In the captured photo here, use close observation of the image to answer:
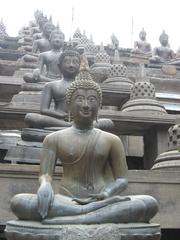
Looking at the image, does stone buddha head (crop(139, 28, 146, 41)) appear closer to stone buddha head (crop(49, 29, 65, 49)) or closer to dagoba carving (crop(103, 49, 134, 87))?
dagoba carving (crop(103, 49, 134, 87))

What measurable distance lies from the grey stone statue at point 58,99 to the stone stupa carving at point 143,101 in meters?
1.54

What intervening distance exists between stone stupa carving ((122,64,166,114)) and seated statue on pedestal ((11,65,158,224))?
11.4ft

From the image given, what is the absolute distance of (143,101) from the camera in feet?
24.8

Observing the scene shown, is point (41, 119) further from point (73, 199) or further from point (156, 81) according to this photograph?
point (156, 81)

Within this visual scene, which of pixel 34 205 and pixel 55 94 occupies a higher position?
pixel 55 94

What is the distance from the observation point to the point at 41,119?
20.1 feet

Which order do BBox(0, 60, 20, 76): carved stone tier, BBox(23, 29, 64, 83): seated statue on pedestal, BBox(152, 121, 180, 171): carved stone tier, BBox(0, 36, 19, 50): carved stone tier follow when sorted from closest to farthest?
BBox(152, 121, 180, 171): carved stone tier → BBox(23, 29, 64, 83): seated statue on pedestal → BBox(0, 60, 20, 76): carved stone tier → BBox(0, 36, 19, 50): carved stone tier

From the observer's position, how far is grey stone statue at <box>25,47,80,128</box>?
612cm

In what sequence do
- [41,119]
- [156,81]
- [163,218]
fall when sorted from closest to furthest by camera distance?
[163,218] < [41,119] < [156,81]

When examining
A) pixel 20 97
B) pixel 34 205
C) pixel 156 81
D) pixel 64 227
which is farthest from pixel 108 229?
pixel 156 81

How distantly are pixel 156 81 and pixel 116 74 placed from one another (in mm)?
2864

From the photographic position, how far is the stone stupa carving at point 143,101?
7.45 metres

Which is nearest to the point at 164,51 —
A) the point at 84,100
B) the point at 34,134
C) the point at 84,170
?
the point at 34,134

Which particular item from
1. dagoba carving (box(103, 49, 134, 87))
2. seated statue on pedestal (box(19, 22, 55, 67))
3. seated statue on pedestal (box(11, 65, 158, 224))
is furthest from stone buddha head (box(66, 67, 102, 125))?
seated statue on pedestal (box(19, 22, 55, 67))
